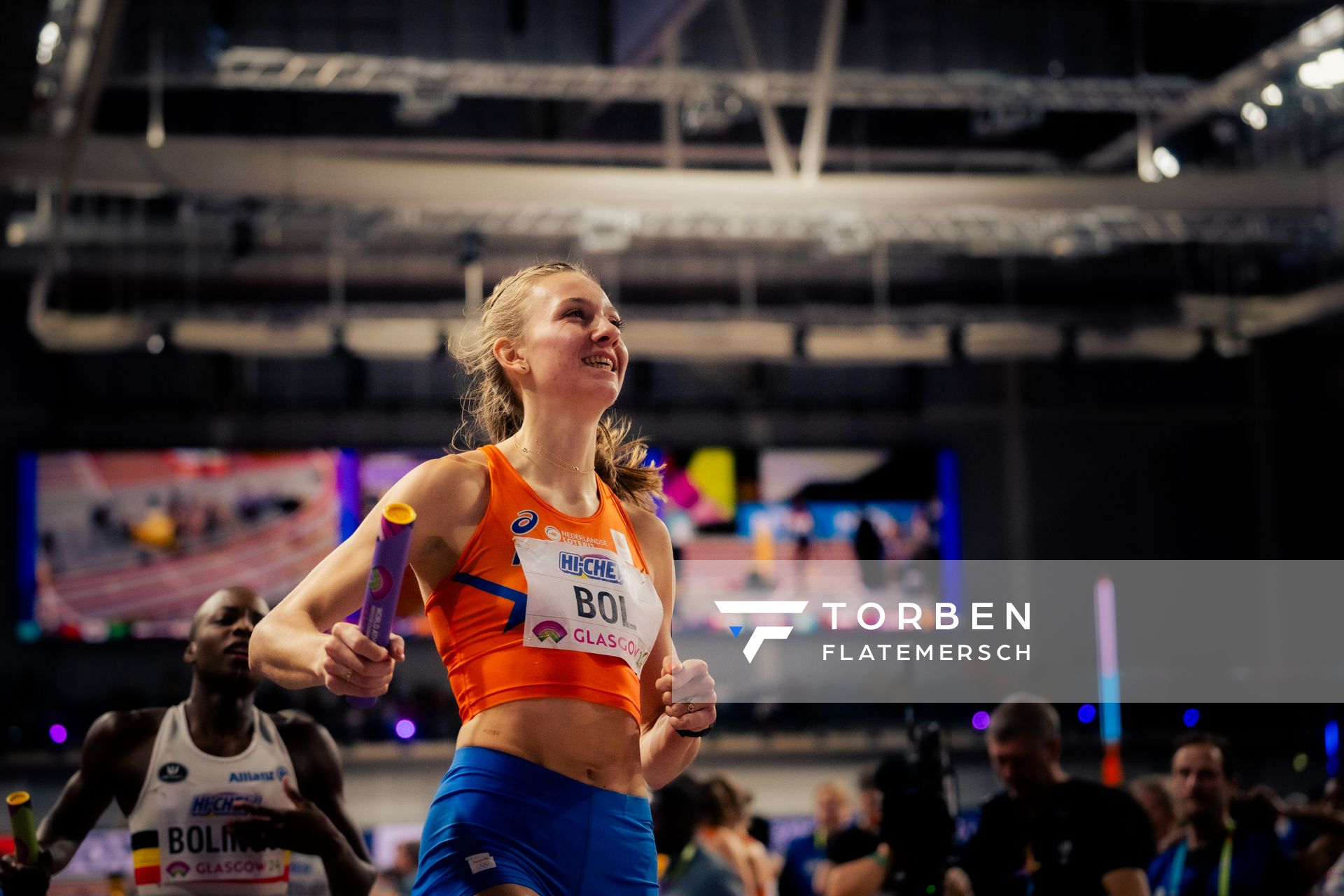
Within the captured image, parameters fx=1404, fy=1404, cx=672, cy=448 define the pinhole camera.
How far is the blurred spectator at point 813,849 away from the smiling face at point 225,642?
2.48 meters

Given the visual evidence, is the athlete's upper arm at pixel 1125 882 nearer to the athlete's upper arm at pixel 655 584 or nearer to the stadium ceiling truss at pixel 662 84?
the athlete's upper arm at pixel 655 584

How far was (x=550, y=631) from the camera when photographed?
7.57 ft

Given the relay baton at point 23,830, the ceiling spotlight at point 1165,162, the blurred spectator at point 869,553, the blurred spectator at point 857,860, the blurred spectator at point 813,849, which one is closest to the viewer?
the relay baton at point 23,830

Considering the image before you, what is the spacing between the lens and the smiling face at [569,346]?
97.2 inches

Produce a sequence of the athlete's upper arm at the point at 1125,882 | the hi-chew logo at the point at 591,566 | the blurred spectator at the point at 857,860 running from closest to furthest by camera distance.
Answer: the hi-chew logo at the point at 591,566 < the blurred spectator at the point at 857,860 < the athlete's upper arm at the point at 1125,882

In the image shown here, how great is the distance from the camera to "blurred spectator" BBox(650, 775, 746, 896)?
16.1 ft

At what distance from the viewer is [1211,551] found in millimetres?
17078

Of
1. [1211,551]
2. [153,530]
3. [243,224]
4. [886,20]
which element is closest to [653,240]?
[886,20]

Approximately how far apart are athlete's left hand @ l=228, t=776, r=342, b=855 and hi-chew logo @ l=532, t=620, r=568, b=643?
138 cm

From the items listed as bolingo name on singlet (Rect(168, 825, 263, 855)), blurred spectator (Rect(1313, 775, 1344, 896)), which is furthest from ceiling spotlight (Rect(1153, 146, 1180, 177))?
bolingo name on singlet (Rect(168, 825, 263, 855))

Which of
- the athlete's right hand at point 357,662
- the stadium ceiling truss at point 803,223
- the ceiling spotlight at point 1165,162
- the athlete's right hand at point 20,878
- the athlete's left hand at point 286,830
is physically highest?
the ceiling spotlight at point 1165,162

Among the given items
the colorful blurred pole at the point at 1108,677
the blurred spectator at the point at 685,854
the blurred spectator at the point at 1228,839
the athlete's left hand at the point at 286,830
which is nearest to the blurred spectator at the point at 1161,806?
the blurred spectator at the point at 1228,839

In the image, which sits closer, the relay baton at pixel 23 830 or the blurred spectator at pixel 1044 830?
the relay baton at pixel 23 830

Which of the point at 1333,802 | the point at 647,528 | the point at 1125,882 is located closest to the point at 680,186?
the point at 1333,802
